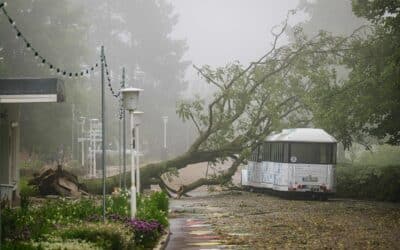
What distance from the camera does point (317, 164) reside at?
94.9 feet

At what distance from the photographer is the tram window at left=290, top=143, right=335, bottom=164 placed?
2898 cm

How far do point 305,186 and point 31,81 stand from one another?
14665mm

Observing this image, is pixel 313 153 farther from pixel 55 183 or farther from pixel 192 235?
pixel 192 235

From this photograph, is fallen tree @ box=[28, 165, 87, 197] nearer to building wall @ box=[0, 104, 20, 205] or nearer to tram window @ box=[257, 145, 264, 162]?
building wall @ box=[0, 104, 20, 205]

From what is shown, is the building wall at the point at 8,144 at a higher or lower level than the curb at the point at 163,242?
higher

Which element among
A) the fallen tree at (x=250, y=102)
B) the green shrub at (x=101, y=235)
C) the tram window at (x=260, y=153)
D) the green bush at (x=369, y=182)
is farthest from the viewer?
the tram window at (x=260, y=153)

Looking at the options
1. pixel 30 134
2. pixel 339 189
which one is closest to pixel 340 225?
pixel 339 189

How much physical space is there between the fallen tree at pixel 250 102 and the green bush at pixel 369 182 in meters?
3.46

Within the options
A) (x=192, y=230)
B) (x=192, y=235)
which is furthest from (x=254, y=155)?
(x=192, y=235)

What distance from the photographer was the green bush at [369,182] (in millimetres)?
28453

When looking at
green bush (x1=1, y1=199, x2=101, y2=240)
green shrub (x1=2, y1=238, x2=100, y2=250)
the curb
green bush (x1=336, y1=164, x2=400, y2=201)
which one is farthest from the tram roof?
green shrub (x1=2, y1=238, x2=100, y2=250)

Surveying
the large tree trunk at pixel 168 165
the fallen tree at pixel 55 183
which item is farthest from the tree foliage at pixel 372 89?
the fallen tree at pixel 55 183

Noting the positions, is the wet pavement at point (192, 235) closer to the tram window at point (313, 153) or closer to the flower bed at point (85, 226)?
the flower bed at point (85, 226)

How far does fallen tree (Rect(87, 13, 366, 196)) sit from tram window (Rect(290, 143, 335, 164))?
1.93 meters
